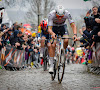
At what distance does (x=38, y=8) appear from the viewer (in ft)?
117

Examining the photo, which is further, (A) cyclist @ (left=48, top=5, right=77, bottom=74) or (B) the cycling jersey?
(B) the cycling jersey

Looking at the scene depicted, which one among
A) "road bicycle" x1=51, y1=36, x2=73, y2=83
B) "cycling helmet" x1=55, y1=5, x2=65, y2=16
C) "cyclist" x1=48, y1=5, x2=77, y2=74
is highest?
"cycling helmet" x1=55, y1=5, x2=65, y2=16

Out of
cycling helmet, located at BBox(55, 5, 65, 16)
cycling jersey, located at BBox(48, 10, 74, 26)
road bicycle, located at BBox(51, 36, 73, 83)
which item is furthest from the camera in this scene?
cycling jersey, located at BBox(48, 10, 74, 26)

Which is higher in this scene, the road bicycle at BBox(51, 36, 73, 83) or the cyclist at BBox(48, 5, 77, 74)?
the cyclist at BBox(48, 5, 77, 74)

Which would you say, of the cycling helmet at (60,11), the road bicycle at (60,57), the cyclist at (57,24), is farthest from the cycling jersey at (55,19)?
the road bicycle at (60,57)

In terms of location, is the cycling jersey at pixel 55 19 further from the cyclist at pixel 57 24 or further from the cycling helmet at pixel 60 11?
the cycling helmet at pixel 60 11

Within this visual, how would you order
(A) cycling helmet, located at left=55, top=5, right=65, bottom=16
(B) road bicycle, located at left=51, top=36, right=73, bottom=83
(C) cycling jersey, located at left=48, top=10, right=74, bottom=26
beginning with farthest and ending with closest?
(C) cycling jersey, located at left=48, top=10, right=74, bottom=26 < (A) cycling helmet, located at left=55, top=5, right=65, bottom=16 < (B) road bicycle, located at left=51, top=36, right=73, bottom=83

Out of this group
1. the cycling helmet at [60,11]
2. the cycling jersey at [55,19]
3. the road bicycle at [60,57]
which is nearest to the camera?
the road bicycle at [60,57]

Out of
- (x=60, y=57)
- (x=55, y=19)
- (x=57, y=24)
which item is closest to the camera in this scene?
(x=60, y=57)

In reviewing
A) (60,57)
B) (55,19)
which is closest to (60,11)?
(55,19)

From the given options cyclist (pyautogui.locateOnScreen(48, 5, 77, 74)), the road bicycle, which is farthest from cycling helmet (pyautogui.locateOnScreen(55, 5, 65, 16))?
the road bicycle

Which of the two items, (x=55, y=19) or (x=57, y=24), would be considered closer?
(x=55, y=19)

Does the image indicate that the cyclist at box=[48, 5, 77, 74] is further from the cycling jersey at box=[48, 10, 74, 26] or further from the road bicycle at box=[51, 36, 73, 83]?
the road bicycle at box=[51, 36, 73, 83]

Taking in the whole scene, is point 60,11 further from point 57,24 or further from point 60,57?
point 60,57
